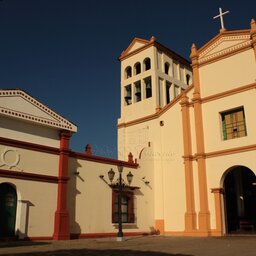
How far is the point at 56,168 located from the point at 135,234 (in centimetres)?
635

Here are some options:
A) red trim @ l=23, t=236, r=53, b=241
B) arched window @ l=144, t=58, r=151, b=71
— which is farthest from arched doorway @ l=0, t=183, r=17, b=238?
arched window @ l=144, t=58, r=151, b=71

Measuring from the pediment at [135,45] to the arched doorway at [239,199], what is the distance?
11.5 metres

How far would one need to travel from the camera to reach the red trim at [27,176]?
15023mm

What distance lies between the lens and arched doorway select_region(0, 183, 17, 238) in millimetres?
14711

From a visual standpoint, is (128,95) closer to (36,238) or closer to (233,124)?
(233,124)

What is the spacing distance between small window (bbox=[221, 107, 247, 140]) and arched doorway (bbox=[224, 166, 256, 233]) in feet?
7.96

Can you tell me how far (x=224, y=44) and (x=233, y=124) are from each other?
4834mm

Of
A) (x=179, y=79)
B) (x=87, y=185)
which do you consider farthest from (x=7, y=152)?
(x=179, y=79)

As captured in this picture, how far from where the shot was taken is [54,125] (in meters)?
17.0

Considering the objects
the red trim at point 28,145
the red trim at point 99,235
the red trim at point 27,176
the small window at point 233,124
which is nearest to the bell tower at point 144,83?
the small window at point 233,124

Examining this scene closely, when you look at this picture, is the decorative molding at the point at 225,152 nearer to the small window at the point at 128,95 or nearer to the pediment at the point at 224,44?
the pediment at the point at 224,44

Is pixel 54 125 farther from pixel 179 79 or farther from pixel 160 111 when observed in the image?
pixel 179 79

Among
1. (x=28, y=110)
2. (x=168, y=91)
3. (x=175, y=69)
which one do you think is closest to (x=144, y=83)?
(x=168, y=91)

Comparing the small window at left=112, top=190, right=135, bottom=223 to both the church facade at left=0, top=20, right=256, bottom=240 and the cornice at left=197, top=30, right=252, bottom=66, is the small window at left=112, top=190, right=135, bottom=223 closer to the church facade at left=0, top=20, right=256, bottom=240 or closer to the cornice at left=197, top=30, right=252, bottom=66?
the church facade at left=0, top=20, right=256, bottom=240
